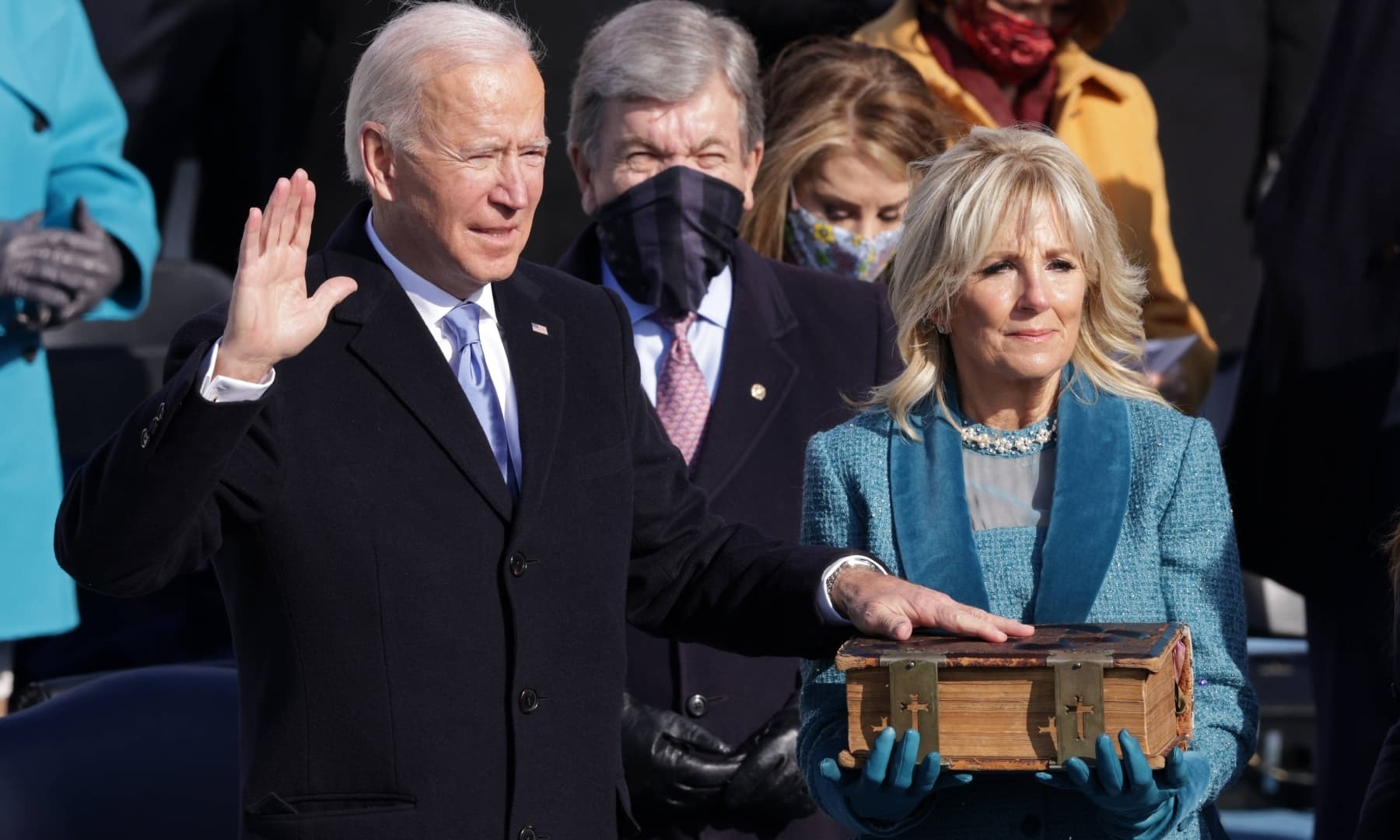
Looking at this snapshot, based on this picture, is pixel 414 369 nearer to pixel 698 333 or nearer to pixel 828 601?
pixel 828 601

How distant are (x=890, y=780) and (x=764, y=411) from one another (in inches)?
46.6

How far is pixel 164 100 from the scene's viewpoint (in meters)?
5.95

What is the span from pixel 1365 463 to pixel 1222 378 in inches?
54.9

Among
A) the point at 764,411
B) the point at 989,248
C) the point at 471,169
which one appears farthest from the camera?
the point at 764,411

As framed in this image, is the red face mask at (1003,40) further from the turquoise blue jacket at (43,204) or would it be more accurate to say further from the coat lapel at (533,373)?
the coat lapel at (533,373)

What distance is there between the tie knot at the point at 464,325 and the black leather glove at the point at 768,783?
1.04 meters

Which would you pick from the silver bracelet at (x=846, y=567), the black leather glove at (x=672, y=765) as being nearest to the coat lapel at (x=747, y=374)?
the black leather glove at (x=672, y=765)

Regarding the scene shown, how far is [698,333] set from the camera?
388 cm

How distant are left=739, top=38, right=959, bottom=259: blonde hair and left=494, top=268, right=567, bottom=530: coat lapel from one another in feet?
4.41

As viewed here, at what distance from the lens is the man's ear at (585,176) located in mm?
3912

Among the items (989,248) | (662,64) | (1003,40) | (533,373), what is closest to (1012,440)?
(989,248)

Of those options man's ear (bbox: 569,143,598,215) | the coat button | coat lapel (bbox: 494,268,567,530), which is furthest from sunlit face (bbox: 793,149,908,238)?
coat lapel (bbox: 494,268,567,530)

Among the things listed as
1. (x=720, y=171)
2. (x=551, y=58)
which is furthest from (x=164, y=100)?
(x=720, y=171)

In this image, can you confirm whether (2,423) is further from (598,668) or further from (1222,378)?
(1222,378)
